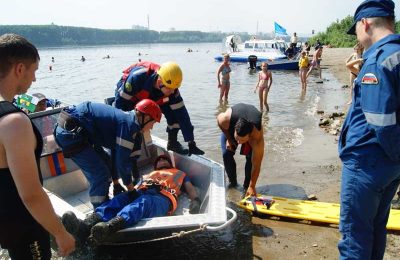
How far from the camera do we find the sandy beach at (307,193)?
11.1 ft

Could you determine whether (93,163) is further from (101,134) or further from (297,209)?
(297,209)

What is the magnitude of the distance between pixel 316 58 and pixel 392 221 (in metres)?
14.3

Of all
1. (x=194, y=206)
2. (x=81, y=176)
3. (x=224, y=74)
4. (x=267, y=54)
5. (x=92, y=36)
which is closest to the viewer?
(x=194, y=206)

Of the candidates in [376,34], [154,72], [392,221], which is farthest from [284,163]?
[376,34]

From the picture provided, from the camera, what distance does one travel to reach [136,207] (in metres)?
3.20

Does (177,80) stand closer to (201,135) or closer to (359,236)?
(359,236)

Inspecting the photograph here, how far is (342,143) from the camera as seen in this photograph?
2.40 metres

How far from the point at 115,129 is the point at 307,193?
8.96 feet

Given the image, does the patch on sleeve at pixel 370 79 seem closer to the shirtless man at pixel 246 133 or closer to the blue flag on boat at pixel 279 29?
the shirtless man at pixel 246 133

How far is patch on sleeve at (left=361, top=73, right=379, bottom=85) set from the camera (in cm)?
207

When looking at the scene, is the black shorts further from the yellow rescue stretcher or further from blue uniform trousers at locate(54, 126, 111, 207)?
the yellow rescue stretcher

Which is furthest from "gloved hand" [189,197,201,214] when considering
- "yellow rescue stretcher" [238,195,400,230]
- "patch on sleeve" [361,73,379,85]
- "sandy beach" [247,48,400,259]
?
"patch on sleeve" [361,73,379,85]

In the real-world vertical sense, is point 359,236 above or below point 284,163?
above

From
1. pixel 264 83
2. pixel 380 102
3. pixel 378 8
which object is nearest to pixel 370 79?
pixel 380 102
